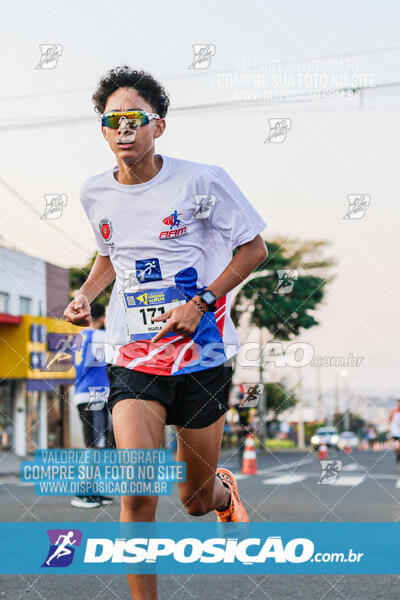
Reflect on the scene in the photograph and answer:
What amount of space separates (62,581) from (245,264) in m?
2.13

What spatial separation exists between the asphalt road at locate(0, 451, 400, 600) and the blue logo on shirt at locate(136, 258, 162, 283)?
1639mm

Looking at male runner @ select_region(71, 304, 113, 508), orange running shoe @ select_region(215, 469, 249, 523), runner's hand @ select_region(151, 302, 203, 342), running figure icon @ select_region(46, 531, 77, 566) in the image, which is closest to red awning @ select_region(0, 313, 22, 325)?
male runner @ select_region(71, 304, 113, 508)

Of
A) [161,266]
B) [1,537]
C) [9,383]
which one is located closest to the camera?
[161,266]

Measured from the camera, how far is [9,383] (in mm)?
29625

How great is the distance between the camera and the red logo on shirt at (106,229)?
12.9 ft

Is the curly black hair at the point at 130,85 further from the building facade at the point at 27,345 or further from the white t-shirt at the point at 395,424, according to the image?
the building facade at the point at 27,345

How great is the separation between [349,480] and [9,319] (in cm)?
1627

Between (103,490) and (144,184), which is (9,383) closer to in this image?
(103,490)

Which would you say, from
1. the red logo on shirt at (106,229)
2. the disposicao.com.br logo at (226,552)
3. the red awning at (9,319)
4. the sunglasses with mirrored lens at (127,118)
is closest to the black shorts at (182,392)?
the red logo on shirt at (106,229)

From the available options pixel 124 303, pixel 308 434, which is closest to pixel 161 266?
pixel 124 303

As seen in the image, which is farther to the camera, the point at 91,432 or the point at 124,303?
the point at 91,432

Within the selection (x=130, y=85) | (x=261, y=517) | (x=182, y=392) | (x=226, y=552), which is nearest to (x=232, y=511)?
(x=226, y=552)

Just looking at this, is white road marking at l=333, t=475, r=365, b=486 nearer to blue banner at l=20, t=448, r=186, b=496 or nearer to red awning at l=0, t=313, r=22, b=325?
blue banner at l=20, t=448, r=186, b=496

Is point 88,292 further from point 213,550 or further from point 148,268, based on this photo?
point 213,550
